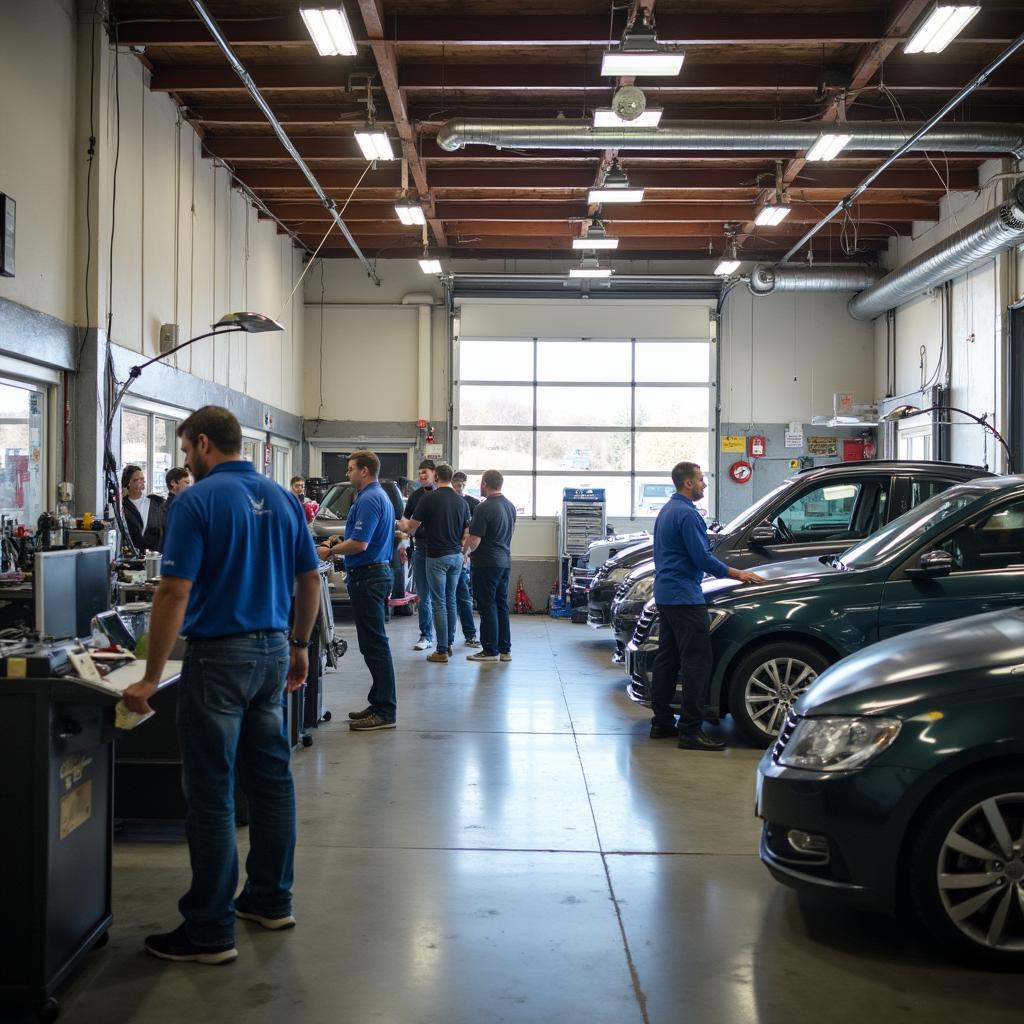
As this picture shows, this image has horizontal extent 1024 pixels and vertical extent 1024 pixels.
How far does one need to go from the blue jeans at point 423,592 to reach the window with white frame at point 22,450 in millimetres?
3601

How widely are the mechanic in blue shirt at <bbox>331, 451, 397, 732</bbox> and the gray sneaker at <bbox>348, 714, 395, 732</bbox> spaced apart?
1.19 ft

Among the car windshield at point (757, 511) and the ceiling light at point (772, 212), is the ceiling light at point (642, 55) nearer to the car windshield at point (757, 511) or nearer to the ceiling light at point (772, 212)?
the car windshield at point (757, 511)

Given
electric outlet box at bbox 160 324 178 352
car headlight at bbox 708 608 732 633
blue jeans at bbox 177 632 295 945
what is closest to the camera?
blue jeans at bbox 177 632 295 945

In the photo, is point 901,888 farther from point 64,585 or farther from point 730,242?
point 730,242

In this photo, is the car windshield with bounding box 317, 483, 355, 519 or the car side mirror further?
the car windshield with bounding box 317, 483, 355, 519

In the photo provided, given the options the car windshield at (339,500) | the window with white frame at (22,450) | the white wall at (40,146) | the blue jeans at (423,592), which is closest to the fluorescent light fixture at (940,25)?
the blue jeans at (423,592)

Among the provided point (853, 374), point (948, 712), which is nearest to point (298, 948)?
point (948, 712)

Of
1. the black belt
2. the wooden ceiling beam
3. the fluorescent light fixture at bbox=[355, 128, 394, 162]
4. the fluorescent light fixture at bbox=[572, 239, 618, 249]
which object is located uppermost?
the wooden ceiling beam

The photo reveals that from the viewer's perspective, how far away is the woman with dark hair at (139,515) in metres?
9.80

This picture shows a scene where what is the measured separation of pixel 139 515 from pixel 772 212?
355 inches

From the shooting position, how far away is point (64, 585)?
3.99 metres

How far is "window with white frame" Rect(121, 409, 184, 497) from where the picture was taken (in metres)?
10.9

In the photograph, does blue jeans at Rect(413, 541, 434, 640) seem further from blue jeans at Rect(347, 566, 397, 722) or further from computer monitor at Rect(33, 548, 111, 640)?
computer monitor at Rect(33, 548, 111, 640)

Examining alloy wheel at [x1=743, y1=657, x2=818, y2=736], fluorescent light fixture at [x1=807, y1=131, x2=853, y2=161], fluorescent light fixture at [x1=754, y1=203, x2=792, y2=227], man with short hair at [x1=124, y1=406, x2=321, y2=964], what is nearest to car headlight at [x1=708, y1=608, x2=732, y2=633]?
alloy wheel at [x1=743, y1=657, x2=818, y2=736]
